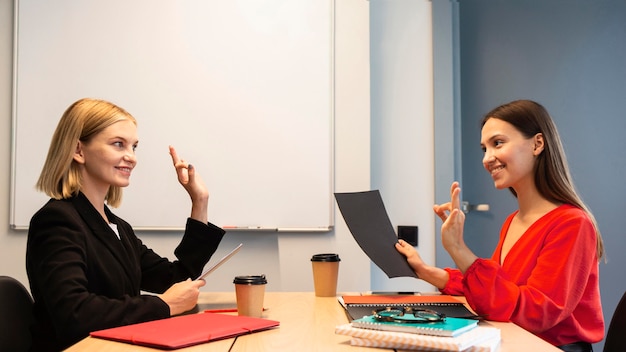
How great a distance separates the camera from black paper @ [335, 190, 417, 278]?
1.70m

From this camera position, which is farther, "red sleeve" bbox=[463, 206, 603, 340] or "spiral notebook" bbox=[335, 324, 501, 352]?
"red sleeve" bbox=[463, 206, 603, 340]

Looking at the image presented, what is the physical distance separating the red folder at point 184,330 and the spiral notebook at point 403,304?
0.78ft

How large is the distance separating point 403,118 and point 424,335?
2.02 metres

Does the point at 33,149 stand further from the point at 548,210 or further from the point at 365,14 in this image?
the point at 548,210

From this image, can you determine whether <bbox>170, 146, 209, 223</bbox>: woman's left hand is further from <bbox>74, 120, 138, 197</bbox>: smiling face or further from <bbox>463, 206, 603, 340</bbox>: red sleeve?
<bbox>463, 206, 603, 340</bbox>: red sleeve

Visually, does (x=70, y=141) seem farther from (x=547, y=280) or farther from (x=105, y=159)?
(x=547, y=280)

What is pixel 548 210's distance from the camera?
187 centimetres

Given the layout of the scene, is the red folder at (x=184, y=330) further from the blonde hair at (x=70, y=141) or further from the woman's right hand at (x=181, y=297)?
→ the blonde hair at (x=70, y=141)

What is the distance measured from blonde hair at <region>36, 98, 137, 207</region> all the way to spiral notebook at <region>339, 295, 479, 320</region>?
33.0 inches

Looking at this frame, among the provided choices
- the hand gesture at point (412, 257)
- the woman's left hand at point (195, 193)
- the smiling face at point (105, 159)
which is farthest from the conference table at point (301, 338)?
the smiling face at point (105, 159)

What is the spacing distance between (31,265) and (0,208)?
4.87 ft

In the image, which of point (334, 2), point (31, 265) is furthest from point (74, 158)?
point (334, 2)

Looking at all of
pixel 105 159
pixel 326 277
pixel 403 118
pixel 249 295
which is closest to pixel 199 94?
pixel 403 118

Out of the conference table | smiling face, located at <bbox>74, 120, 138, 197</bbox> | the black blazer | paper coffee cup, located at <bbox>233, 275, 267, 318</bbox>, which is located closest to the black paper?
the conference table
